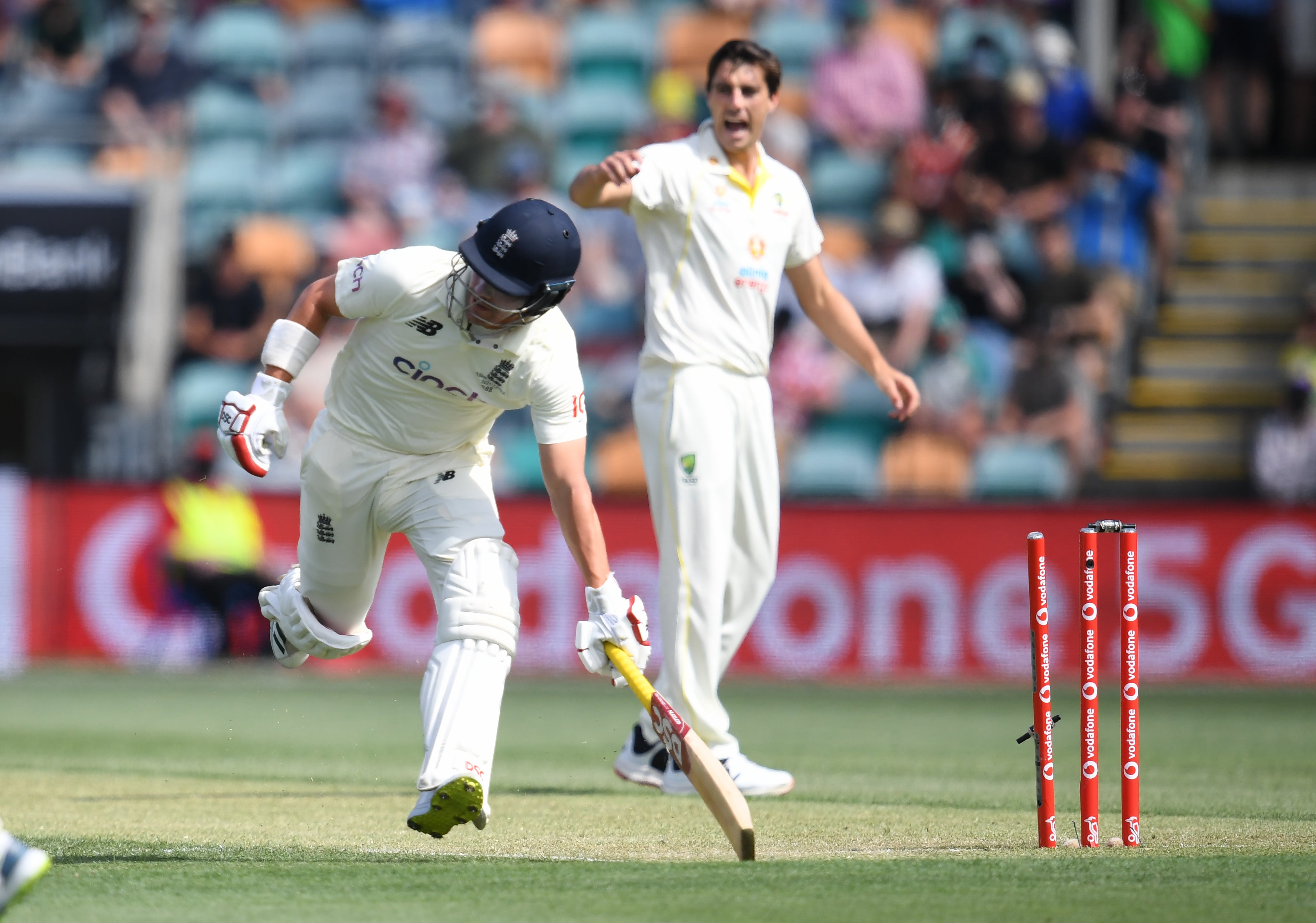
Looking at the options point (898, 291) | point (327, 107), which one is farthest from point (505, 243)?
point (327, 107)

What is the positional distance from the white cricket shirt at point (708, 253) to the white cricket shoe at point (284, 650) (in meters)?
1.63

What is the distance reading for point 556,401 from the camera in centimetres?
485

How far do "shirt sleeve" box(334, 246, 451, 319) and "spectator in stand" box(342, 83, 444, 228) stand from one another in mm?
10072

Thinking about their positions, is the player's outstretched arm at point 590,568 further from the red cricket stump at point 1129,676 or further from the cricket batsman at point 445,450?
the red cricket stump at point 1129,676

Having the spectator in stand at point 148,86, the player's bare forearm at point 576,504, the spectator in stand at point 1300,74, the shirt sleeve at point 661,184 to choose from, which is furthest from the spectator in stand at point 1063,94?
the player's bare forearm at point 576,504

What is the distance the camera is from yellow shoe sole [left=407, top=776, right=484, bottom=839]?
4461mm

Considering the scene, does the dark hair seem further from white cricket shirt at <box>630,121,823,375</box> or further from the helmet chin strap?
the helmet chin strap

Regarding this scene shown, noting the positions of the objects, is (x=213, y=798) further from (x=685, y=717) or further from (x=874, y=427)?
(x=874, y=427)

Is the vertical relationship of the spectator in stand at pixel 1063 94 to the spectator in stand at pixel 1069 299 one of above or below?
above

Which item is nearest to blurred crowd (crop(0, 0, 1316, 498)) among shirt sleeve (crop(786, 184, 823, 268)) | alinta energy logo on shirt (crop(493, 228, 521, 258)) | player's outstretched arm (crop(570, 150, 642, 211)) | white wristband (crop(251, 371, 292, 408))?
shirt sleeve (crop(786, 184, 823, 268))

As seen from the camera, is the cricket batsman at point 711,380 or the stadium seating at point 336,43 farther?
the stadium seating at point 336,43

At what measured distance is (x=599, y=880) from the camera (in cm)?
412

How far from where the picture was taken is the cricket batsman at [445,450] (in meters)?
4.60

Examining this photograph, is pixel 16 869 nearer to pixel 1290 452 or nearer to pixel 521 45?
pixel 1290 452
